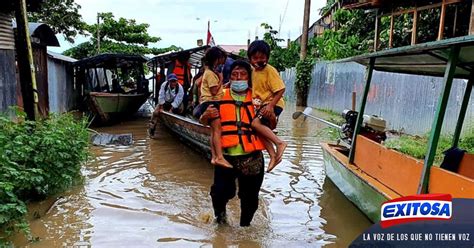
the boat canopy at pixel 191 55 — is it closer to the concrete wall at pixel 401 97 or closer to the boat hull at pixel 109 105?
the boat hull at pixel 109 105

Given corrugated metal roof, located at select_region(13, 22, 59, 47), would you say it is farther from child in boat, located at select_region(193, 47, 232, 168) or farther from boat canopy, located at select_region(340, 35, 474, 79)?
boat canopy, located at select_region(340, 35, 474, 79)

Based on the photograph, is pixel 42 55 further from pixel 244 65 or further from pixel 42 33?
pixel 244 65

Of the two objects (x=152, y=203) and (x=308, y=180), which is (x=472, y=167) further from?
(x=152, y=203)

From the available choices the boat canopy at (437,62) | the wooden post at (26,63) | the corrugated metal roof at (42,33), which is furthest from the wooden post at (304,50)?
the wooden post at (26,63)

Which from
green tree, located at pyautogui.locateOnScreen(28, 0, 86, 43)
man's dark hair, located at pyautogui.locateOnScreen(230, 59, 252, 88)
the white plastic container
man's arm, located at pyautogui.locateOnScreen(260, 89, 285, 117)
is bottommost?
the white plastic container

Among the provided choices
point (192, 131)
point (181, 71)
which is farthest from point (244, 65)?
point (181, 71)

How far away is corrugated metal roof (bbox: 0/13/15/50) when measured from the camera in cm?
829

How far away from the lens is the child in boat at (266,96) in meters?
4.16

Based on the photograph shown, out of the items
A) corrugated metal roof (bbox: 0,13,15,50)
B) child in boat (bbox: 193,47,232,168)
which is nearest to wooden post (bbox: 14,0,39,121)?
corrugated metal roof (bbox: 0,13,15,50)

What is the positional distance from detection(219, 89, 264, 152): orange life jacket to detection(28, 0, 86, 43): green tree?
19918mm

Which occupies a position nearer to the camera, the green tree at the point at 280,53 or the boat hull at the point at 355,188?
the boat hull at the point at 355,188

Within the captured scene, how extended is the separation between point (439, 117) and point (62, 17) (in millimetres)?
22971

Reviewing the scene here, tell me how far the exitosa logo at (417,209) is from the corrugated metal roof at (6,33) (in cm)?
837

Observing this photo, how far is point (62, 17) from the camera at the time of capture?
75.8 ft
